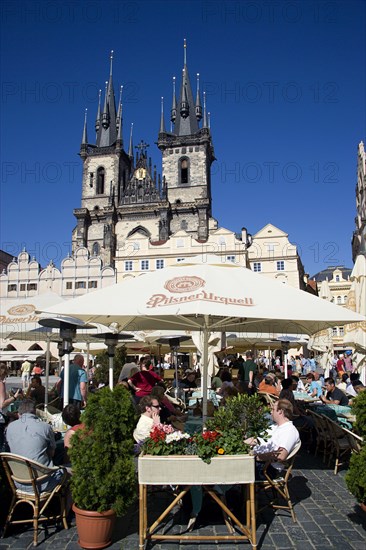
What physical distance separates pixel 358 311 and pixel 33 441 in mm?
6329

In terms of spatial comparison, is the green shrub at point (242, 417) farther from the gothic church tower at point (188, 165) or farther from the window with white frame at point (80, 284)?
the gothic church tower at point (188, 165)

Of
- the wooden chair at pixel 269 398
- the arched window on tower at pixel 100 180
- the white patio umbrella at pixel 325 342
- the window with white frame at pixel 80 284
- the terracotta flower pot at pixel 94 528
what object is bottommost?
the terracotta flower pot at pixel 94 528

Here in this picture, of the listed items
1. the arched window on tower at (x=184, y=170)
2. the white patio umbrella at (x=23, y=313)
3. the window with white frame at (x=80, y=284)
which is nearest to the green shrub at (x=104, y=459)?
the white patio umbrella at (x=23, y=313)

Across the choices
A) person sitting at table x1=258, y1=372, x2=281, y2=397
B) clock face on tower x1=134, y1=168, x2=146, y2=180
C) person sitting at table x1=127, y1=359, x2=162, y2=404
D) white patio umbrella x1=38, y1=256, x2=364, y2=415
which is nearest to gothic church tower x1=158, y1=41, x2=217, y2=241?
clock face on tower x1=134, y1=168, x2=146, y2=180

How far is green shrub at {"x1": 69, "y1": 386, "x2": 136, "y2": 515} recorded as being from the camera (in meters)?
3.85

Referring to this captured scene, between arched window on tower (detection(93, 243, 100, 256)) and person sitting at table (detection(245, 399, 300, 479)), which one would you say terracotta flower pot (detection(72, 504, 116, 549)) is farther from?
arched window on tower (detection(93, 243, 100, 256))

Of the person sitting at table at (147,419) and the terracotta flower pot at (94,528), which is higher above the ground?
the person sitting at table at (147,419)

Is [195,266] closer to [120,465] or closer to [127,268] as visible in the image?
[120,465]

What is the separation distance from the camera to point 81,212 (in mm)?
57906

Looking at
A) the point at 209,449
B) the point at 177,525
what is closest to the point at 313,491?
the point at 177,525

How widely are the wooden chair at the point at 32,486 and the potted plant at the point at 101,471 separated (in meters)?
0.44

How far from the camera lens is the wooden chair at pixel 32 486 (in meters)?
4.13

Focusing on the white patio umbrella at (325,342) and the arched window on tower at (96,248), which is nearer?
the white patio umbrella at (325,342)

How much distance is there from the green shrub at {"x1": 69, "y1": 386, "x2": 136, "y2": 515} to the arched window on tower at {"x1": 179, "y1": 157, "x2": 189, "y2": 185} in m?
57.4
